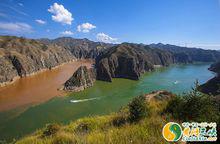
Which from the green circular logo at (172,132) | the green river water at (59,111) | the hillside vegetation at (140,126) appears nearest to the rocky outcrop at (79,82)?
the green river water at (59,111)

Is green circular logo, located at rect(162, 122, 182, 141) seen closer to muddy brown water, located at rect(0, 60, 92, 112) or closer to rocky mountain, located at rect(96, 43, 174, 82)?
muddy brown water, located at rect(0, 60, 92, 112)

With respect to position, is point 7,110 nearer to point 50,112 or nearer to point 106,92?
point 50,112

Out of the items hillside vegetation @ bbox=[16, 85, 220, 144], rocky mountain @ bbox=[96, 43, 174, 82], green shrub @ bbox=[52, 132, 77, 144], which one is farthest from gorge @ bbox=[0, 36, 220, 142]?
green shrub @ bbox=[52, 132, 77, 144]

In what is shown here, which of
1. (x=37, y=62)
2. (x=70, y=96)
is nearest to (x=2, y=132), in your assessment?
(x=70, y=96)

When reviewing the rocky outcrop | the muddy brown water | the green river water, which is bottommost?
the green river water

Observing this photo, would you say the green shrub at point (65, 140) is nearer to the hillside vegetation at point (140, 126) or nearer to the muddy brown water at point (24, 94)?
the hillside vegetation at point (140, 126)

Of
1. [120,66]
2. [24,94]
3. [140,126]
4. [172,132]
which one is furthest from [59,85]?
[172,132]

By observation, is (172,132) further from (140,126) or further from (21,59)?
(21,59)

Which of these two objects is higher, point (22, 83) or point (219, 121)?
point (219, 121)
